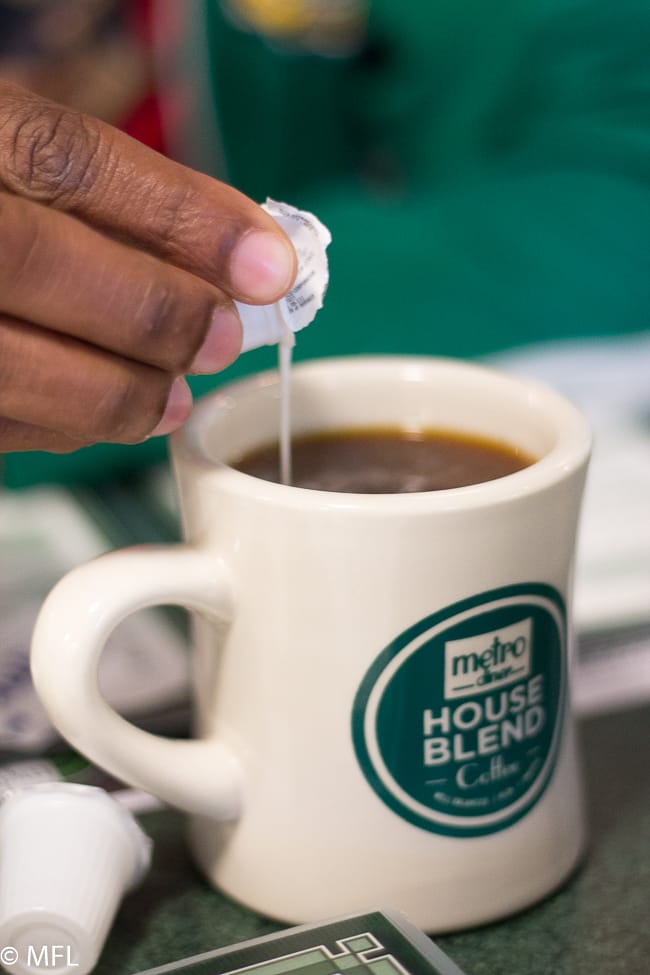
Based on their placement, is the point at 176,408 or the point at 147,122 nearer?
the point at 176,408

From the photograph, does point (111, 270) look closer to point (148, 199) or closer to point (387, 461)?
point (148, 199)

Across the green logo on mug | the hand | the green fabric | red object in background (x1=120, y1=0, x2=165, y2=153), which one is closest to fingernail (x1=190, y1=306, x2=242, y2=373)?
the hand

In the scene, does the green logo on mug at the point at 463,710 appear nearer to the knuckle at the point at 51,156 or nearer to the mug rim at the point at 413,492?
the mug rim at the point at 413,492

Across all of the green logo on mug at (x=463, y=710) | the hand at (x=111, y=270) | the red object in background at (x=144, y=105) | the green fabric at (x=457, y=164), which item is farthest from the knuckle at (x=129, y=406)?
the red object in background at (x=144, y=105)

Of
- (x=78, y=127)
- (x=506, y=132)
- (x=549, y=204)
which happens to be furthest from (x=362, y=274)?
(x=78, y=127)

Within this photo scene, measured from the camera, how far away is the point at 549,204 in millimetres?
1060

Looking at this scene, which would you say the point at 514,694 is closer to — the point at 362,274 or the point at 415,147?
the point at 362,274

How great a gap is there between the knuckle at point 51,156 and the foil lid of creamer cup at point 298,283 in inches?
2.5

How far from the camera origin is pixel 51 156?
1.16ft

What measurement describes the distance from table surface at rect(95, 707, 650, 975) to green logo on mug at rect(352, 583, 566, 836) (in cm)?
4

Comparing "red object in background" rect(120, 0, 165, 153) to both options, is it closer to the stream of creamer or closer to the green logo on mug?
the stream of creamer

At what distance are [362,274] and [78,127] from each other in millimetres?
556

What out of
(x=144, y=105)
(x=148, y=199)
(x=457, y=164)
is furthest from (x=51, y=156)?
(x=144, y=105)

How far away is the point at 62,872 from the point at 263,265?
0.21m
